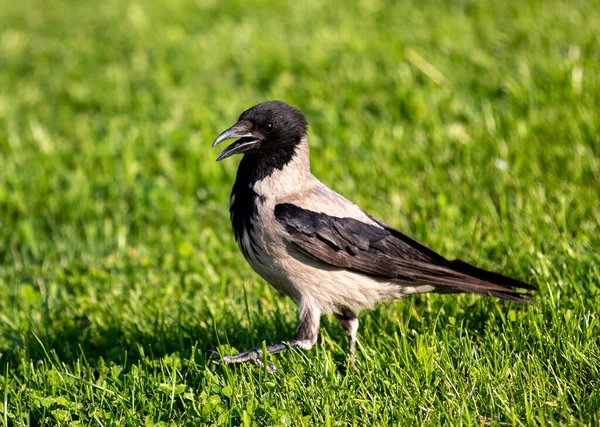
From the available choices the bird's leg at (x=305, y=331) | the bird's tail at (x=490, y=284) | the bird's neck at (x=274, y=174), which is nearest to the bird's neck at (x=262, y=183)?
the bird's neck at (x=274, y=174)

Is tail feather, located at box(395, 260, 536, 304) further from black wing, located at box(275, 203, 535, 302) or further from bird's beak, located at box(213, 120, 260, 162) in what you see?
bird's beak, located at box(213, 120, 260, 162)

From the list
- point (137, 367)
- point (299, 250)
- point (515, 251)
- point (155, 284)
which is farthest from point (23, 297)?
point (515, 251)

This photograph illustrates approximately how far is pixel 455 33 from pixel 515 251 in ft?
13.9

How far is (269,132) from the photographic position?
457cm

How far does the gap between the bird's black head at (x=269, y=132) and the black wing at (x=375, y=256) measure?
388 mm

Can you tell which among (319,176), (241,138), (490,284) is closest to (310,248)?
(241,138)

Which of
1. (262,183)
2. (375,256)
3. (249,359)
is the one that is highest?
(262,183)

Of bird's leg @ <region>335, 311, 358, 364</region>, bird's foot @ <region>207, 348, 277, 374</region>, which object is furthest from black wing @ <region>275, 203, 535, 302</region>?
bird's foot @ <region>207, 348, 277, 374</region>

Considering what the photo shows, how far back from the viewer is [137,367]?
13.9 ft

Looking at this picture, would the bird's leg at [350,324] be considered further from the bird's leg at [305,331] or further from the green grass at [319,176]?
the bird's leg at [305,331]

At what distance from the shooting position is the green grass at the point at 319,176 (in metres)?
3.91

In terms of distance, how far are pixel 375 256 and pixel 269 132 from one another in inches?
38.5

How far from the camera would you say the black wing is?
→ 4309mm

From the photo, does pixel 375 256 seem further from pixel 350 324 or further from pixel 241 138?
pixel 241 138
